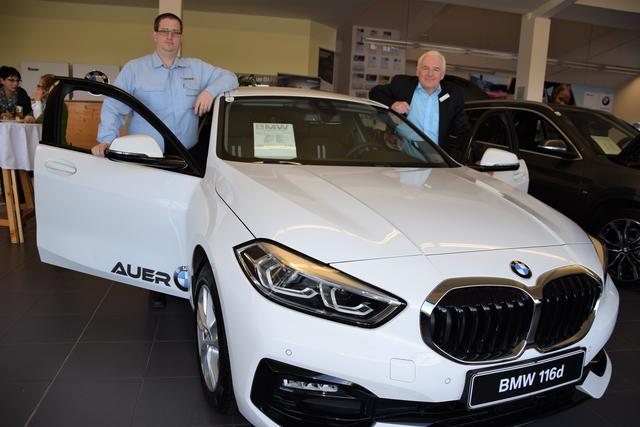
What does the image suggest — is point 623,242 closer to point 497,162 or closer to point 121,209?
point 497,162

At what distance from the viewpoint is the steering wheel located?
2.53 meters

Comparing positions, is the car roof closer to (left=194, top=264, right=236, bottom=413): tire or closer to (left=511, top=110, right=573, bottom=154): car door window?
(left=194, top=264, right=236, bottom=413): tire

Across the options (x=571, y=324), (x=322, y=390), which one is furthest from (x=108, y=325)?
(x=571, y=324)

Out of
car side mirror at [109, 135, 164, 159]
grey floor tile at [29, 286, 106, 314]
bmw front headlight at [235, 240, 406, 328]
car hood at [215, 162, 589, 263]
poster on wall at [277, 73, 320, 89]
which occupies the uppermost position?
poster on wall at [277, 73, 320, 89]

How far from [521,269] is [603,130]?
347cm

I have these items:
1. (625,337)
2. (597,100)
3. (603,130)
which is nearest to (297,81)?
(603,130)

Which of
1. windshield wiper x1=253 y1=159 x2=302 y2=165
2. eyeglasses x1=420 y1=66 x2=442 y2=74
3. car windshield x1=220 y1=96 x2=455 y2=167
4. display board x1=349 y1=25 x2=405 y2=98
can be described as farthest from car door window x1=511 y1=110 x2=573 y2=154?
display board x1=349 y1=25 x2=405 y2=98

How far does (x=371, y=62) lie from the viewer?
1198 cm

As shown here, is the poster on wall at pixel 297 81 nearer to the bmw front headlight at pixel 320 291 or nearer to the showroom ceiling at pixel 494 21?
the showroom ceiling at pixel 494 21

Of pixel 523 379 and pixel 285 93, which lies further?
pixel 285 93

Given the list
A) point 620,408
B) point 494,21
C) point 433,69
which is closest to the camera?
point 620,408

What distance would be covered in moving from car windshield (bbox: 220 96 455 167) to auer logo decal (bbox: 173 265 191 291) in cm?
55

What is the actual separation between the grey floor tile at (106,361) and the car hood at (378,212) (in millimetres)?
959

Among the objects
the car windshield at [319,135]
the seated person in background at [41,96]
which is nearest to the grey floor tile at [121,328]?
the car windshield at [319,135]
